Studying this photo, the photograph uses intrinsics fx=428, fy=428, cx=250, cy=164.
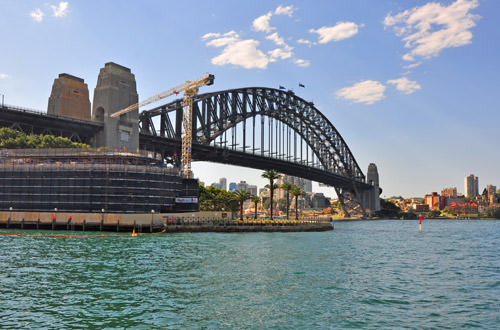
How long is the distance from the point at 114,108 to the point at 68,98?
969 inches

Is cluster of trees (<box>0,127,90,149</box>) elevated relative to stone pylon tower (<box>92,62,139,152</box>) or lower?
lower

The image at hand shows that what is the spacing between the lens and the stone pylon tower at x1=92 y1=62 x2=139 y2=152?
120375mm

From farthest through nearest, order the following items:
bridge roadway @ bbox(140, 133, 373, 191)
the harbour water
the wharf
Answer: bridge roadway @ bbox(140, 133, 373, 191) < the wharf < the harbour water

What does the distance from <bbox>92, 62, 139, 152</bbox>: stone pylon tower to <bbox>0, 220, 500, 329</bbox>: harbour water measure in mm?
72666

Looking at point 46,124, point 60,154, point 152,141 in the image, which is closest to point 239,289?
point 60,154

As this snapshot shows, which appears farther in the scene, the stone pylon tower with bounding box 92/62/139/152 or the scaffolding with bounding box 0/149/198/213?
the stone pylon tower with bounding box 92/62/139/152

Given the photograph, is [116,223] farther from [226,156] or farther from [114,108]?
[226,156]

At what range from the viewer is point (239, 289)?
30.6 m

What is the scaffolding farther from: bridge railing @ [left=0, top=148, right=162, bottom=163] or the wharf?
the wharf

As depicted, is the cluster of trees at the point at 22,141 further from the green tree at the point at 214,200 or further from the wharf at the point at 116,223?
the green tree at the point at 214,200

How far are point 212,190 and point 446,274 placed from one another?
120320 mm

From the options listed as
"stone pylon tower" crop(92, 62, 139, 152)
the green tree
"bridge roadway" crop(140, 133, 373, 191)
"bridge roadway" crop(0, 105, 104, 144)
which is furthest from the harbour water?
the green tree

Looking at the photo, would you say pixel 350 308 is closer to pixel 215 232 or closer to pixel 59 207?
pixel 215 232

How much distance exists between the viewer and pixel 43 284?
31.0 metres
